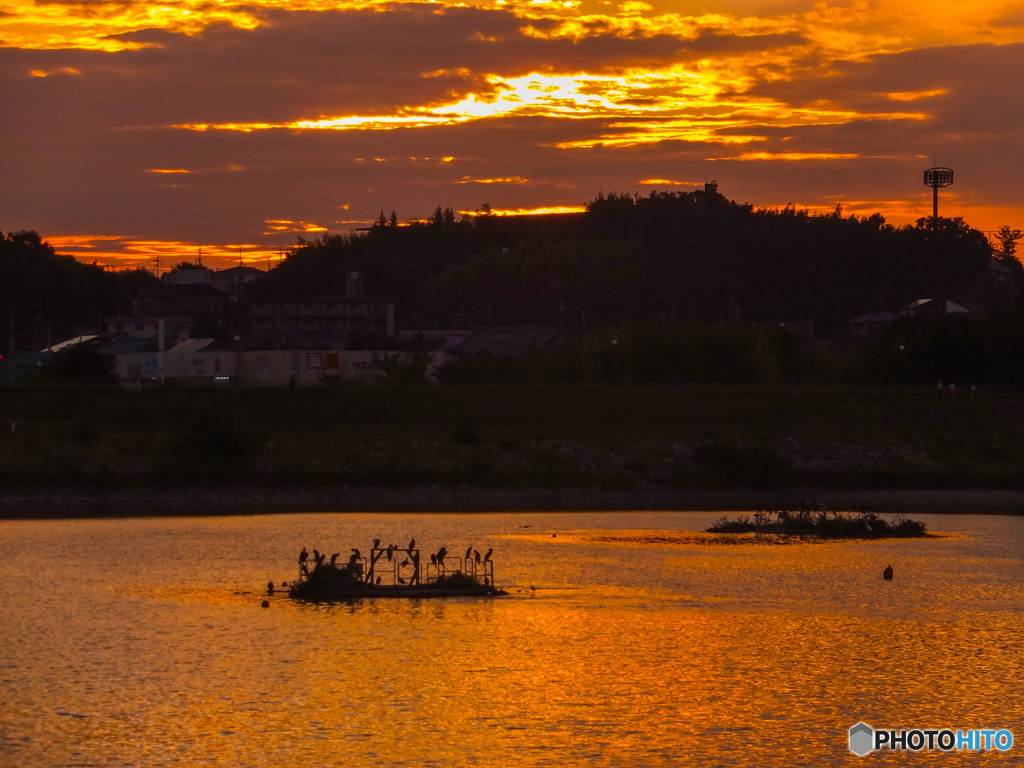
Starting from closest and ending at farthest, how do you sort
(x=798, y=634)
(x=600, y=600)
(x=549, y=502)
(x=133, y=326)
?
1. (x=798, y=634)
2. (x=600, y=600)
3. (x=549, y=502)
4. (x=133, y=326)

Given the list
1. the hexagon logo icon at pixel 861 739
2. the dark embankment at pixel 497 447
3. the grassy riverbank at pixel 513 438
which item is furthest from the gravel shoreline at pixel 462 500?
the hexagon logo icon at pixel 861 739

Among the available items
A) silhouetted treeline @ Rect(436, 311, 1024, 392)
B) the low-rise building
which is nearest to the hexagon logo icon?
silhouetted treeline @ Rect(436, 311, 1024, 392)

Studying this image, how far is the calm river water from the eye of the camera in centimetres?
2708

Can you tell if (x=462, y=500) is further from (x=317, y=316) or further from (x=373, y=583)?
(x=317, y=316)

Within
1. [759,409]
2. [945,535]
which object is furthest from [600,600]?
[759,409]

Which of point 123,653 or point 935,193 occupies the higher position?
point 935,193

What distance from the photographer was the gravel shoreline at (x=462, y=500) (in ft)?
248

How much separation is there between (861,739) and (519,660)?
991 centimetres

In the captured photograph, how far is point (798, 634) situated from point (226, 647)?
1614 centimetres

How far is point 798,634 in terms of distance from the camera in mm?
38250

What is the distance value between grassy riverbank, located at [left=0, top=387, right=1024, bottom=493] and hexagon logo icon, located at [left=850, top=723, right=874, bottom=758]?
55.5m

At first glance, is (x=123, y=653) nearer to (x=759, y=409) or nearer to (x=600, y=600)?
(x=600, y=600)

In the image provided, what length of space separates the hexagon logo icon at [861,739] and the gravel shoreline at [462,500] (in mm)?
47781

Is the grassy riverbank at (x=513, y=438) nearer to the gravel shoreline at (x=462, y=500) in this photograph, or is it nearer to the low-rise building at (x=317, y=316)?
the gravel shoreline at (x=462, y=500)
